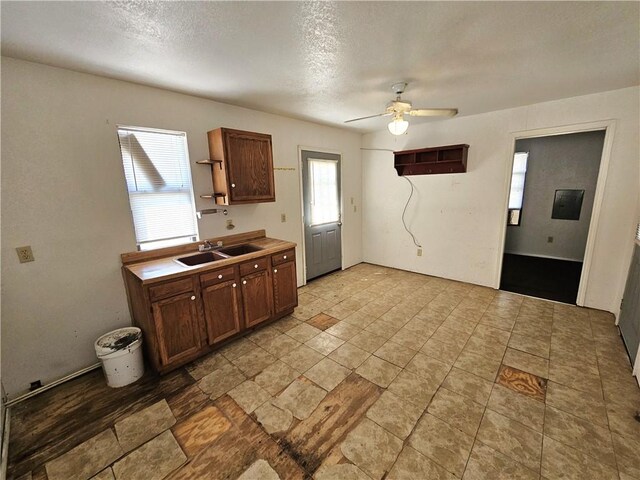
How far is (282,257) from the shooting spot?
2.94 meters

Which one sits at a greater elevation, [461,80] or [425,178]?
[461,80]

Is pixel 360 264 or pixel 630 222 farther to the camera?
pixel 360 264

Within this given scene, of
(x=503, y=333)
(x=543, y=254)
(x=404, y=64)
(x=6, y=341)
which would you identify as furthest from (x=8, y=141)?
(x=543, y=254)

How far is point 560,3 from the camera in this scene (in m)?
1.37

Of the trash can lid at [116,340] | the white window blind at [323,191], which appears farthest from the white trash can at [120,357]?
the white window blind at [323,191]

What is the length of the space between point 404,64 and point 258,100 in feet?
5.08

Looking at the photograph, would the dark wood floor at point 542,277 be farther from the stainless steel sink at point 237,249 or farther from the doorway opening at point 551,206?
the stainless steel sink at point 237,249

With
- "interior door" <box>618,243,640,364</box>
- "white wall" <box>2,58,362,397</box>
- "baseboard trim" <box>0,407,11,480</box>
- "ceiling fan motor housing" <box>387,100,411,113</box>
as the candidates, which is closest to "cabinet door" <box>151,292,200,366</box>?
"white wall" <box>2,58,362,397</box>

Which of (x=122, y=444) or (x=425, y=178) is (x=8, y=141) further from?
(x=425, y=178)

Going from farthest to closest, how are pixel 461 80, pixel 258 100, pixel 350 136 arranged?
pixel 350 136
pixel 258 100
pixel 461 80

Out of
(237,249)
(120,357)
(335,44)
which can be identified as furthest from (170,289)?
(335,44)

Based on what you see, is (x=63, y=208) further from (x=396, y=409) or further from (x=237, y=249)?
(x=396, y=409)

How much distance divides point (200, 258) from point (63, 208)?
1099mm

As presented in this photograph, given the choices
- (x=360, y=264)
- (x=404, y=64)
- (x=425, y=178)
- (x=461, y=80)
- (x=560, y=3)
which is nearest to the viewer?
(x=560, y=3)
